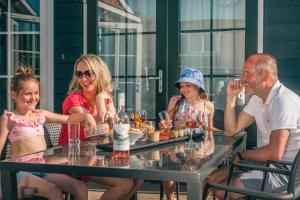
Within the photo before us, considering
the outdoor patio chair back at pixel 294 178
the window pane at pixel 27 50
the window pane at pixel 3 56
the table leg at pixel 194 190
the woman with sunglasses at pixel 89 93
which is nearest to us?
the table leg at pixel 194 190

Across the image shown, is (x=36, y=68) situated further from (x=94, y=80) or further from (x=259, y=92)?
(x=259, y=92)

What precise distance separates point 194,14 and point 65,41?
1.49 metres

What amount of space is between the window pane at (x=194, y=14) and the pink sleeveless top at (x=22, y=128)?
107 inches

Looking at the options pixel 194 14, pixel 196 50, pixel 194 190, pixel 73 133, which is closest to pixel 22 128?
pixel 73 133

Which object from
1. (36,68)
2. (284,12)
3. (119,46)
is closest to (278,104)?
(284,12)

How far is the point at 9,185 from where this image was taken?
2.08 m

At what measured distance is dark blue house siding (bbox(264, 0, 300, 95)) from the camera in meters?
4.65

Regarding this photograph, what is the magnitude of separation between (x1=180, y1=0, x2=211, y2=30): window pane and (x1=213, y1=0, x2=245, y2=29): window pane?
87 mm

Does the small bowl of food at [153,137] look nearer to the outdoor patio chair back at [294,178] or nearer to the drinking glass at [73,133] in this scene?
the drinking glass at [73,133]

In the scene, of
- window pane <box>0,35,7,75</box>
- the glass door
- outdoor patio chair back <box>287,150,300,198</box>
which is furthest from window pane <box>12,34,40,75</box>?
outdoor patio chair back <box>287,150,300,198</box>

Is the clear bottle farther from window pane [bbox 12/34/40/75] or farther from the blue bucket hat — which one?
→ window pane [bbox 12/34/40/75]

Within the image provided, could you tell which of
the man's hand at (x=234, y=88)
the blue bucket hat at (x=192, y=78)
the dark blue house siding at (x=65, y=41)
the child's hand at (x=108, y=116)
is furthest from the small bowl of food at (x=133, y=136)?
the dark blue house siding at (x=65, y=41)

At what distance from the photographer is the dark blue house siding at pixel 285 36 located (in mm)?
4652

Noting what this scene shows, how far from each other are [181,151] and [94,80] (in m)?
0.99
